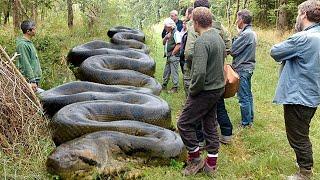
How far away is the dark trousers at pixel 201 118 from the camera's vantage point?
480cm

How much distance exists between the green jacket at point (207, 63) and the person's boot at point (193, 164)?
0.76 metres

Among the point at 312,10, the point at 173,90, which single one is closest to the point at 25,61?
the point at 173,90

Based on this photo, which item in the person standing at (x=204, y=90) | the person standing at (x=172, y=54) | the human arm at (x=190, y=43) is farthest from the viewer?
the person standing at (x=172, y=54)

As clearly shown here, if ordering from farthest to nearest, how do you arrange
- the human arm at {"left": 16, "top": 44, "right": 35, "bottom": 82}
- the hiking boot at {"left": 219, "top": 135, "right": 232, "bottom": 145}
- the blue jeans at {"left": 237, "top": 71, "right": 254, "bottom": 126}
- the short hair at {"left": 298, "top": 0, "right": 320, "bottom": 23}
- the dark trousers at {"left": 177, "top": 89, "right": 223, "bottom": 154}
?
the blue jeans at {"left": 237, "top": 71, "right": 254, "bottom": 126}
the human arm at {"left": 16, "top": 44, "right": 35, "bottom": 82}
the hiking boot at {"left": 219, "top": 135, "right": 232, "bottom": 145}
the dark trousers at {"left": 177, "top": 89, "right": 223, "bottom": 154}
the short hair at {"left": 298, "top": 0, "right": 320, "bottom": 23}

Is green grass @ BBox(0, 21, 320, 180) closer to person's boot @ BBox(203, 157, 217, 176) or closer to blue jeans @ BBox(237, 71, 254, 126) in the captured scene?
person's boot @ BBox(203, 157, 217, 176)

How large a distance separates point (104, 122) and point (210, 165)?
1.49 meters

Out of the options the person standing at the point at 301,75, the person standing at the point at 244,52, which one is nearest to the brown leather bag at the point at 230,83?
the person standing at the point at 301,75

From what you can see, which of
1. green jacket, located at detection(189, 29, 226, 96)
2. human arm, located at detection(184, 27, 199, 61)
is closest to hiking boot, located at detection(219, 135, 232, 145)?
human arm, located at detection(184, 27, 199, 61)

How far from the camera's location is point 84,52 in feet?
33.4

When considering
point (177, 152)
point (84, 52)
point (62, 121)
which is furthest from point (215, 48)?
point (84, 52)

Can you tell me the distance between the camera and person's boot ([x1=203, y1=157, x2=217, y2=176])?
4.98 m

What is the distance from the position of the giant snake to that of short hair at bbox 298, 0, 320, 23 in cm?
213

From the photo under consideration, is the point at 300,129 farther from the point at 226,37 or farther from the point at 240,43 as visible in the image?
the point at 240,43

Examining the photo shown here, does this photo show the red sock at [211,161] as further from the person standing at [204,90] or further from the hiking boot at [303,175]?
the hiking boot at [303,175]
